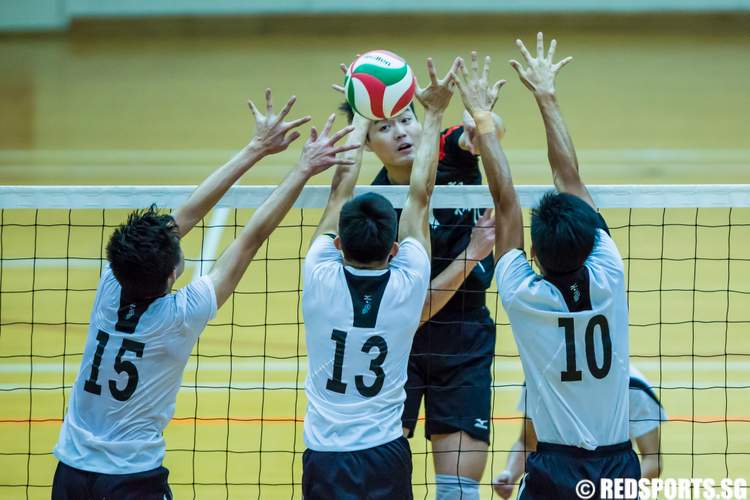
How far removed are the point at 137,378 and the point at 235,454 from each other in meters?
2.81

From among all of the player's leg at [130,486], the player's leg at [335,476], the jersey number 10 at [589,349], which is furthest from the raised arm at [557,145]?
the player's leg at [130,486]

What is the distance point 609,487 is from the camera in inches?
152

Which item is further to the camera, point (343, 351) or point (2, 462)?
point (2, 462)

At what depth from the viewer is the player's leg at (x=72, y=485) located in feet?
12.9

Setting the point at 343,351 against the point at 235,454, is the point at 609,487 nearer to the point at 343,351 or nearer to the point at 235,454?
the point at 343,351

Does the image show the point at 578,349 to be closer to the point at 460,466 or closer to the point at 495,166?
the point at 495,166

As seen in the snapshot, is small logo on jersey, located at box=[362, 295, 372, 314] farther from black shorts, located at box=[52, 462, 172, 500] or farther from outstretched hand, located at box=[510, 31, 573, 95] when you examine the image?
outstretched hand, located at box=[510, 31, 573, 95]

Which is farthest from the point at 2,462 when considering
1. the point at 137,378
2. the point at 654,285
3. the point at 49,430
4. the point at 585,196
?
the point at 654,285

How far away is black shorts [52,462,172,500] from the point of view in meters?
3.93

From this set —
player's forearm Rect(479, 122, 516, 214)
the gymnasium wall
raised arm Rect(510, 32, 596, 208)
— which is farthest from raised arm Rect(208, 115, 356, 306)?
the gymnasium wall

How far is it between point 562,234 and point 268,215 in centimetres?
116

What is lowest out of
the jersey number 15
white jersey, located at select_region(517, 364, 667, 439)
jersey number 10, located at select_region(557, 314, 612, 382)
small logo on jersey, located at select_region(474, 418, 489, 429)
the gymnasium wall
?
small logo on jersey, located at select_region(474, 418, 489, 429)

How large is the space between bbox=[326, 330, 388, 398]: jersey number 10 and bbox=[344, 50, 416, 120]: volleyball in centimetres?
122

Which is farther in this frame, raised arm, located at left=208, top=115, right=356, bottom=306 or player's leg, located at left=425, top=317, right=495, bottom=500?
player's leg, located at left=425, top=317, right=495, bottom=500
